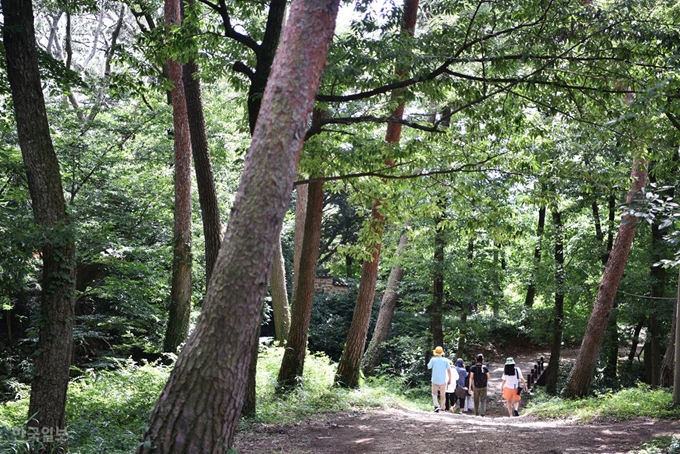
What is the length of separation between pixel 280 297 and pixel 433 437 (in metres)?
7.76

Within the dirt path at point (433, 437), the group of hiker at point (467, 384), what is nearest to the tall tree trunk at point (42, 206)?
the dirt path at point (433, 437)

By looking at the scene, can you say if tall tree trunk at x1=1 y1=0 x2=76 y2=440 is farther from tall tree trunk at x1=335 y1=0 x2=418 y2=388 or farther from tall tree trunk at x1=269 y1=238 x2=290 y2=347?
tall tree trunk at x1=269 y1=238 x2=290 y2=347

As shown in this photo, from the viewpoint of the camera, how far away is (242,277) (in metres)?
3.99

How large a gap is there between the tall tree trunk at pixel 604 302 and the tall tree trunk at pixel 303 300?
6705mm

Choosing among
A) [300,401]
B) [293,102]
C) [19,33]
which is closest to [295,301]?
[300,401]

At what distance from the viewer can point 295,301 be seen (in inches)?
460

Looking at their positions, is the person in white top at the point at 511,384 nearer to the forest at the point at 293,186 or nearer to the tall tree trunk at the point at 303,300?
the forest at the point at 293,186

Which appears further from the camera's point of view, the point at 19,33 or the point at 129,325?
the point at 129,325

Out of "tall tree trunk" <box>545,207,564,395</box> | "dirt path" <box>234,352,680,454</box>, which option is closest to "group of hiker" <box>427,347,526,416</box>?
"dirt path" <box>234,352,680,454</box>

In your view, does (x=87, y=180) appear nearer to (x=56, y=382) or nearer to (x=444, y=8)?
(x=56, y=382)

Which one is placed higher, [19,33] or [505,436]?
[19,33]

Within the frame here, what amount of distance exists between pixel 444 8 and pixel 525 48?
1493mm

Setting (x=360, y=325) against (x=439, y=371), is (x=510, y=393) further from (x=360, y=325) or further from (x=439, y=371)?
(x=360, y=325)

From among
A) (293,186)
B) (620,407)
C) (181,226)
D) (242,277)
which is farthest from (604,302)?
(242,277)
